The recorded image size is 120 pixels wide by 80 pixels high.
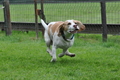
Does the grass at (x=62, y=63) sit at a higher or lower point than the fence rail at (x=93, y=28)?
lower

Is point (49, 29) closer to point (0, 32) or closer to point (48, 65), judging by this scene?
point (48, 65)

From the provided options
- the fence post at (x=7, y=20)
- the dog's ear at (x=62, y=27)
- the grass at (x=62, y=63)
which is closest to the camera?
the grass at (x=62, y=63)

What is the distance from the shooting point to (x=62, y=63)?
6758 mm

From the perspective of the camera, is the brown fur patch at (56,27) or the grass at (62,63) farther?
the brown fur patch at (56,27)

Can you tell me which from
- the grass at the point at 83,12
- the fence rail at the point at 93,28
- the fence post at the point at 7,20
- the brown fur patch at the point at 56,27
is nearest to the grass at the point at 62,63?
the fence rail at the point at 93,28

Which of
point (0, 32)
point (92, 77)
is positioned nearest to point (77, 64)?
point (92, 77)

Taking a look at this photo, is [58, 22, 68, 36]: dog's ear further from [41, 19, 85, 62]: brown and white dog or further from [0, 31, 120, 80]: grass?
[0, 31, 120, 80]: grass

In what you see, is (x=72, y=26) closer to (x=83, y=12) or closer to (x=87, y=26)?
(x=87, y=26)

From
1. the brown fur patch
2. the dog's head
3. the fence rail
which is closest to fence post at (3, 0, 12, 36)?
the fence rail

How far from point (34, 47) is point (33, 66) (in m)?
2.52

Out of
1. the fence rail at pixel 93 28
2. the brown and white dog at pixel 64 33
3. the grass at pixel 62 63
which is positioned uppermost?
the brown and white dog at pixel 64 33

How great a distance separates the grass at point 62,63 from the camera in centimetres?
563

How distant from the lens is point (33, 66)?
6.50 meters

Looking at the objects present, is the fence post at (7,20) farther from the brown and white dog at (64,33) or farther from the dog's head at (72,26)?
the dog's head at (72,26)
